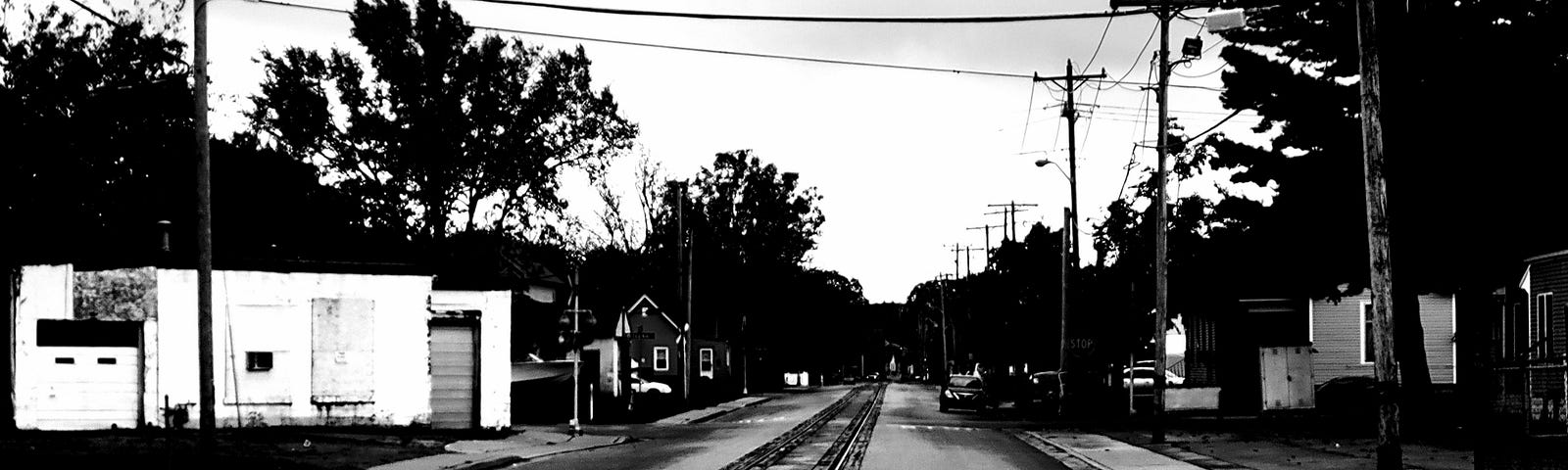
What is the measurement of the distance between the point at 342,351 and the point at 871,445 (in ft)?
32.7

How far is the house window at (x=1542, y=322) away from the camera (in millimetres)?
28938

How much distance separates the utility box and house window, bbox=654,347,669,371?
150ft

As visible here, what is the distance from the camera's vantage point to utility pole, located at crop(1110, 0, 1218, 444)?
29172 millimetres

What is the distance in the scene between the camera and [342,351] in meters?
28.1

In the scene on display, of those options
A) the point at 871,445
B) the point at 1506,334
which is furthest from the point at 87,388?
the point at 1506,334

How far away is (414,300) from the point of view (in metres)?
28.6

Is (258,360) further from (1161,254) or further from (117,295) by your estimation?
(1161,254)

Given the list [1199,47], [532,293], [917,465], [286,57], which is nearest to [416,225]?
[286,57]

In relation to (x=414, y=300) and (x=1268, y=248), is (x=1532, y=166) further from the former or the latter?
(x=414, y=300)

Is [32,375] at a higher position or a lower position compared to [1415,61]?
lower

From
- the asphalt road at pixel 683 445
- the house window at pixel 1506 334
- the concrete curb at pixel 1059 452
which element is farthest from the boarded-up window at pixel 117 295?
the house window at pixel 1506 334

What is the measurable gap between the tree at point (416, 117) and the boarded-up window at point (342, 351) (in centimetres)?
2353

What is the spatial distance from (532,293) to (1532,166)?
52.7 m

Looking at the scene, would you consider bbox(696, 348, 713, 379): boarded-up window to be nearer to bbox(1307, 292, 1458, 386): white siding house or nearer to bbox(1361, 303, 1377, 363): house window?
bbox(1307, 292, 1458, 386): white siding house
